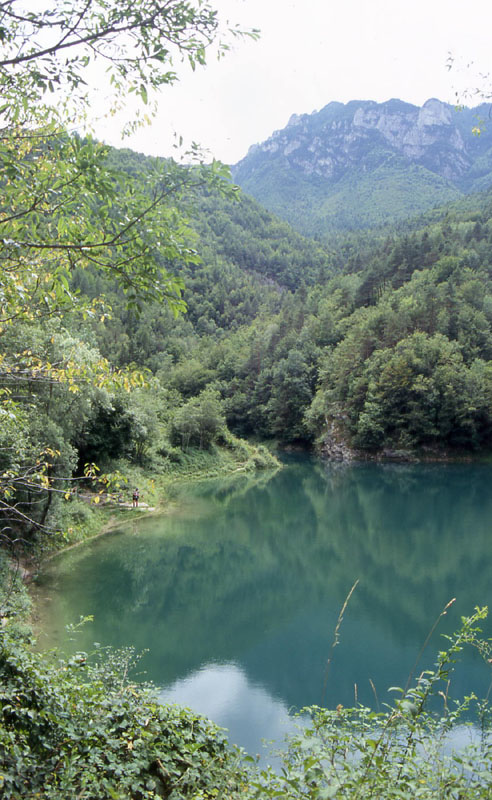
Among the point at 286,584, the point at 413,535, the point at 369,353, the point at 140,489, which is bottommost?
the point at 413,535

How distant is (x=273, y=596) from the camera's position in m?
16.2

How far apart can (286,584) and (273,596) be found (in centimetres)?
130

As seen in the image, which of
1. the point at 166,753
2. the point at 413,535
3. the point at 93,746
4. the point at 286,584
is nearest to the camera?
the point at 93,746

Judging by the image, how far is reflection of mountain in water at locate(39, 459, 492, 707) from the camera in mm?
11568

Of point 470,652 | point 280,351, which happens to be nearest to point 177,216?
point 470,652

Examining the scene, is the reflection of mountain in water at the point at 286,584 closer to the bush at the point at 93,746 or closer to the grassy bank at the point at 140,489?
the grassy bank at the point at 140,489

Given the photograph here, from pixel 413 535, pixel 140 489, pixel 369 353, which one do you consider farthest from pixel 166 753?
pixel 369 353

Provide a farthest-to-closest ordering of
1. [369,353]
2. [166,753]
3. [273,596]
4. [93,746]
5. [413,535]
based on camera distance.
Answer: [369,353] → [413,535] → [273,596] → [166,753] → [93,746]

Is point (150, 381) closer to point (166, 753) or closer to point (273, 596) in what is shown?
point (166, 753)

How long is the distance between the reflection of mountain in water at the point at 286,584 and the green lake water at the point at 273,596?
6cm

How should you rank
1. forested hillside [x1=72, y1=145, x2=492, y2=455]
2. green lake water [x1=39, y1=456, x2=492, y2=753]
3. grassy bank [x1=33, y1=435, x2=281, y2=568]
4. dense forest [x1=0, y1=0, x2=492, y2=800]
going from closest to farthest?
dense forest [x1=0, y1=0, x2=492, y2=800]
grassy bank [x1=33, y1=435, x2=281, y2=568]
green lake water [x1=39, y1=456, x2=492, y2=753]
forested hillside [x1=72, y1=145, x2=492, y2=455]

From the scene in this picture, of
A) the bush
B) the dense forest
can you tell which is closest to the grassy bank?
the dense forest

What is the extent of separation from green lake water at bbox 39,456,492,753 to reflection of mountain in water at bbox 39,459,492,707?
6 centimetres

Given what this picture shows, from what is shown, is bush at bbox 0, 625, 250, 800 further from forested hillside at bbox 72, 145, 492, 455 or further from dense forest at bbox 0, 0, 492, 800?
forested hillside at bbox 72, 145, 492, 455
